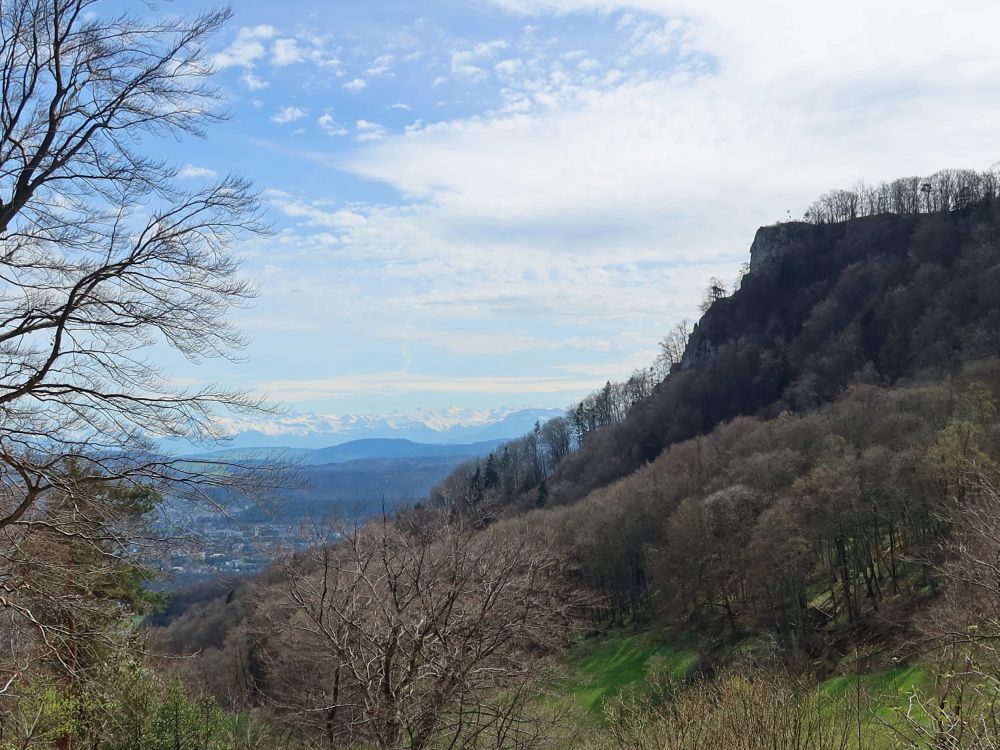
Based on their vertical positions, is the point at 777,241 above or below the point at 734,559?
above

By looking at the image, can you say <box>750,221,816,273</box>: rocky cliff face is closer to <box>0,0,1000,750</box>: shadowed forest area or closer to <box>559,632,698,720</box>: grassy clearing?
<box>0,0,1000,750</box>: shadowed forest area

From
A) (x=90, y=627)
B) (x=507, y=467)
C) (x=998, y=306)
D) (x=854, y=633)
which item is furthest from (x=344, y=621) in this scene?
(x=507, y=467)

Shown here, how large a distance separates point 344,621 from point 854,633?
24.7 metres

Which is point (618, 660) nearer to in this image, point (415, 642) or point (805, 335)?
point (415, 642)

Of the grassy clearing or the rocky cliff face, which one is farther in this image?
the rocky cliff face

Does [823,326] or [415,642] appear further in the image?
[823,326]

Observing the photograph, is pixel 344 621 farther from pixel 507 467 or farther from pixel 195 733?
pixel 507 467

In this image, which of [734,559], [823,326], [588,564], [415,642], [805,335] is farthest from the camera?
[805,335]

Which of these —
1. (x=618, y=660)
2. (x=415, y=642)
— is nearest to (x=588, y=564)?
(x=618, y=660)

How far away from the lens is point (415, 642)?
7.47 meters

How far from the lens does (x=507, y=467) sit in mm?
95312

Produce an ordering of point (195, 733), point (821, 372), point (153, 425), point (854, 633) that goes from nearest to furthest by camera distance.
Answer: point (153, 425), point (195, 733), point (854, 633), point (821, 372)

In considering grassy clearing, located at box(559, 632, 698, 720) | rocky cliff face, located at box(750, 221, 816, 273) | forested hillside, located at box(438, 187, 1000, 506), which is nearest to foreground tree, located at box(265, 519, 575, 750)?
grassy clearing, located at box(559, 632, 698, 720)

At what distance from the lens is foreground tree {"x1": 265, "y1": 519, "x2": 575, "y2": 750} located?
24.7ft
